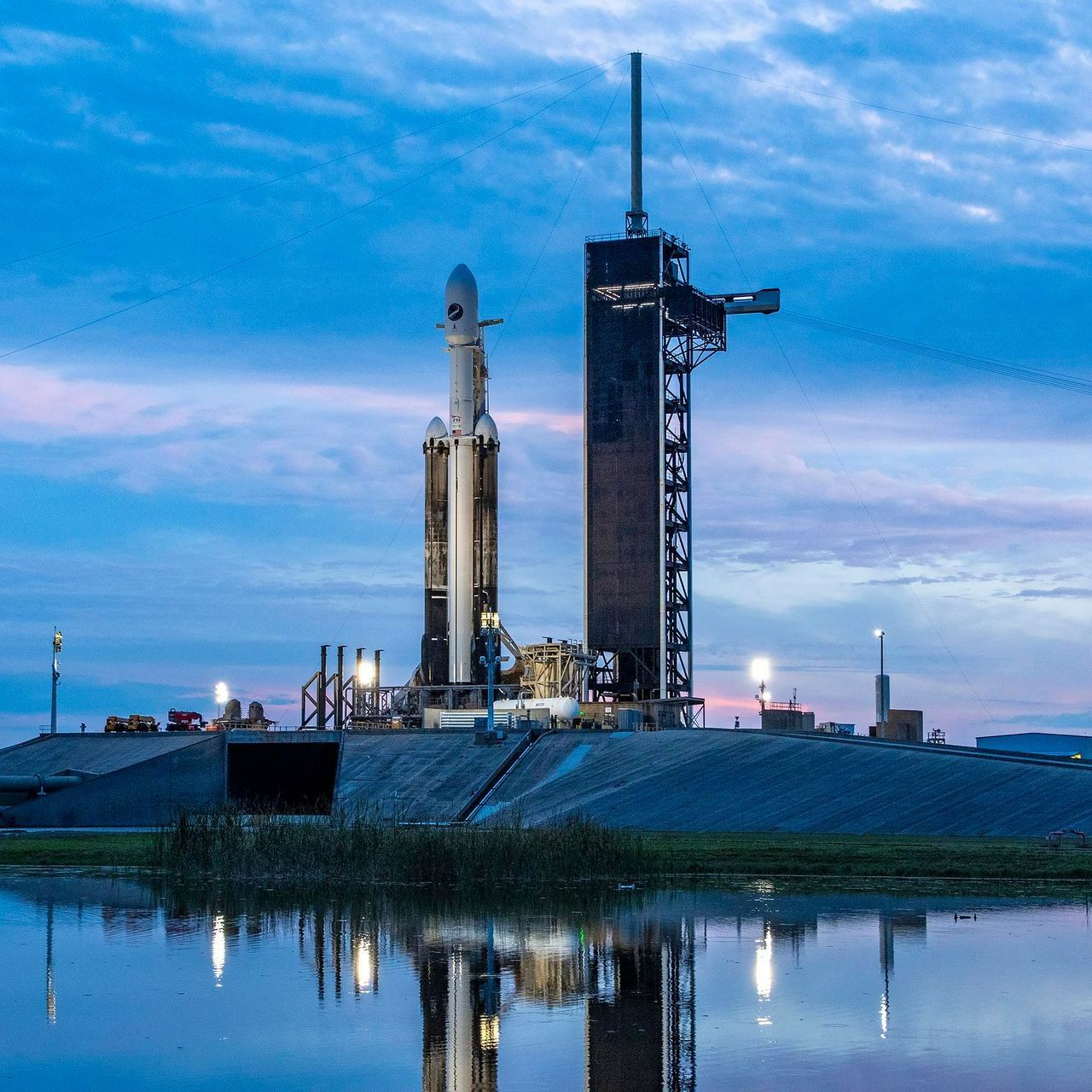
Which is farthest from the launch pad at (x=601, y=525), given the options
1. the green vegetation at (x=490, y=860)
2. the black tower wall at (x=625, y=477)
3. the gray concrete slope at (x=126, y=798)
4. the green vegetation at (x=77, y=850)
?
the green vegetation at (x=490, y=860)

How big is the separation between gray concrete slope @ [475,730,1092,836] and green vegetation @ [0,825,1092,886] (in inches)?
353

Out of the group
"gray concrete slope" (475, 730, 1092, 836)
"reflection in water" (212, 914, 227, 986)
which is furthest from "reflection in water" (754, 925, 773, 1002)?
"gray concrete slope" (475, 730, 1092, 836)

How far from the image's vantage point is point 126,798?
60250 millimetres

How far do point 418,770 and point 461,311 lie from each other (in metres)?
30.0

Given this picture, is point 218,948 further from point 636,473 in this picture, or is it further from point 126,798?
point 636,473

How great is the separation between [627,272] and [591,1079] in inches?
2875

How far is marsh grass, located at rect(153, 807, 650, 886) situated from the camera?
3044cm

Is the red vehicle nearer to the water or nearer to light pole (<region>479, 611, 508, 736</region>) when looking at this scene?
light pole (<region>479, 611, 508, 736</region>)

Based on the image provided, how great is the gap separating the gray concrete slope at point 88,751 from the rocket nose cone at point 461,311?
86.0 ft

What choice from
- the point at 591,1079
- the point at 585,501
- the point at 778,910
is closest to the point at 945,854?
the point at 778,910

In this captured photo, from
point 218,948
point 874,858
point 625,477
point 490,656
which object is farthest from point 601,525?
point 218,948

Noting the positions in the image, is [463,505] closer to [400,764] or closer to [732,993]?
[400,764]

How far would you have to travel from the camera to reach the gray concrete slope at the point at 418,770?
5872 cm

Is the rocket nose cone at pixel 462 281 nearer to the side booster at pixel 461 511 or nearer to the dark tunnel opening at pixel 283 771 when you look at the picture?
the side booster at pixel 461 511
